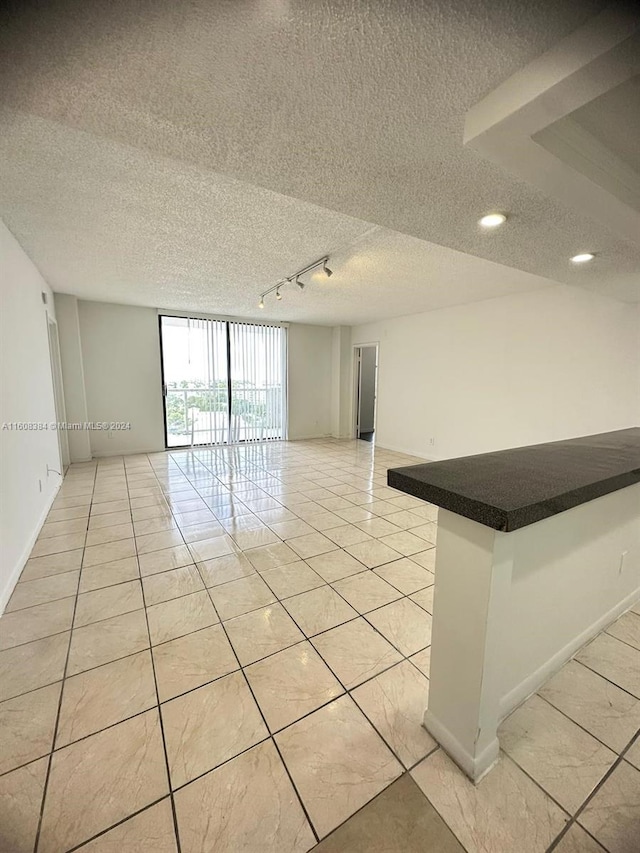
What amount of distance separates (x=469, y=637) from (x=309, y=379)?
6358 mm

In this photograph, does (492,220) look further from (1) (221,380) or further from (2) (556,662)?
(1) (221,380)

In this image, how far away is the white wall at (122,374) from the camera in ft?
17.3

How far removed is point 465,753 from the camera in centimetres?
113

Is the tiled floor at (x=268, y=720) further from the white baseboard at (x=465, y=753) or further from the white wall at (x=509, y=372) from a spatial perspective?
the white wall at (x=509, y=372)

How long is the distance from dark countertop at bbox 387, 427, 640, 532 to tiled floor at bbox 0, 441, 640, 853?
899 mm

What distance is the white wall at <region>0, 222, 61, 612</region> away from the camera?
2139 mm

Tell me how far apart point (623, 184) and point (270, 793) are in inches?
106

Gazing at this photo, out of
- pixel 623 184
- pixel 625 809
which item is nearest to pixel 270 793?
pixel 625 809

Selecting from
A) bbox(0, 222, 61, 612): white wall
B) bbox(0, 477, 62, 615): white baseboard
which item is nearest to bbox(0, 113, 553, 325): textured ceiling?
bbox(0, 222, 61, 612): white wall

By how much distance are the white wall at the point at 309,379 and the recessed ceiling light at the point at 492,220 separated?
5.15m

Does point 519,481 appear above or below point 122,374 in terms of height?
below

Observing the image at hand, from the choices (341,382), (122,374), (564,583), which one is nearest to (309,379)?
(341,382)

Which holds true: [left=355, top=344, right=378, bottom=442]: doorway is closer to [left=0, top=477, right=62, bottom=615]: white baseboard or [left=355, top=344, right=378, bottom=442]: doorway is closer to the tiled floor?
the tiled floor

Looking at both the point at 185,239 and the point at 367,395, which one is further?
the point at 367,395
